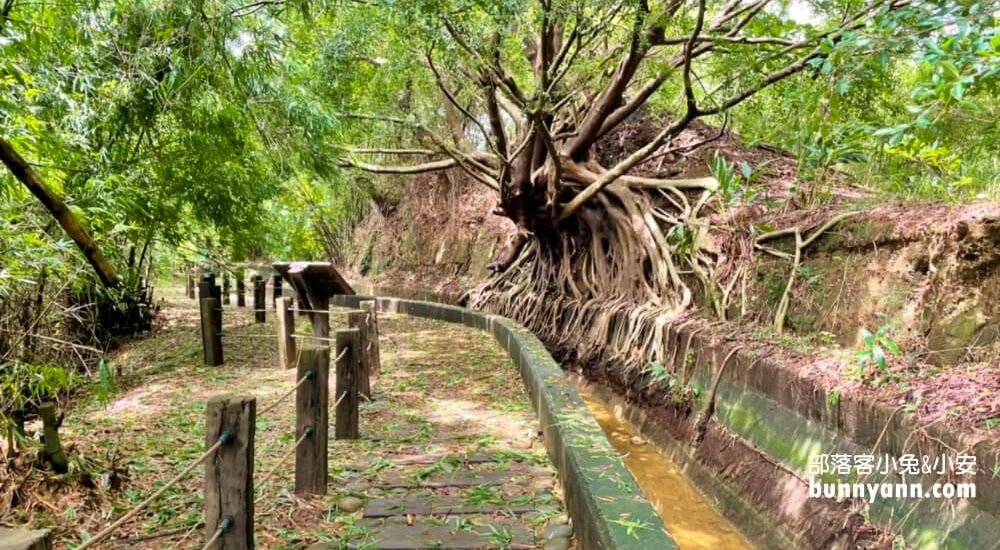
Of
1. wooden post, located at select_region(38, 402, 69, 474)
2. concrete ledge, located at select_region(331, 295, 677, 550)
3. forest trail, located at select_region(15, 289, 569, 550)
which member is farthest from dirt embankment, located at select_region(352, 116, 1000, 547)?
wooden post, located at select_region(38, 402, 69, 474)

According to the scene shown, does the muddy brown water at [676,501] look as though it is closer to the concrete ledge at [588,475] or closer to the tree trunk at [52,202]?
the concrete ledge at [588,475]

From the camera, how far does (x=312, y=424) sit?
3330mm

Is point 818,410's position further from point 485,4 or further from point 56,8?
point 56,8

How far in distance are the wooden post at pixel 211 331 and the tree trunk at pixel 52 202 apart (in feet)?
14.7

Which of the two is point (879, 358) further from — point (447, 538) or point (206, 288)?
point (206, 288)

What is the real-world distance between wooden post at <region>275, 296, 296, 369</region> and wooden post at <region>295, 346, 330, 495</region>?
10.5 feet

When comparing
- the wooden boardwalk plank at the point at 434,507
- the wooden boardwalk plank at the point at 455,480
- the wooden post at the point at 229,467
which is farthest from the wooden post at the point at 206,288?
the wooden post at the point at 229,467

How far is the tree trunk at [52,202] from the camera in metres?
2.14

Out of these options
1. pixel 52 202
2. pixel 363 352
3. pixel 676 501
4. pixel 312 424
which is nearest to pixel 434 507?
pixel 312 424

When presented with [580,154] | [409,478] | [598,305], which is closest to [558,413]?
[409,478]

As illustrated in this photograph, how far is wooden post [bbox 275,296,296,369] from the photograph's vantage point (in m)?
6.42

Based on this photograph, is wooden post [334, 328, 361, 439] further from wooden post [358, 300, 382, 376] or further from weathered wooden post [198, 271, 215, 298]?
weathered wooden post [198, 271, 215, 298]

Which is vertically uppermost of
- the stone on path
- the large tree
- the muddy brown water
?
the large tree

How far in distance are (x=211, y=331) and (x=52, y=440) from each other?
Result: 13.1ft
